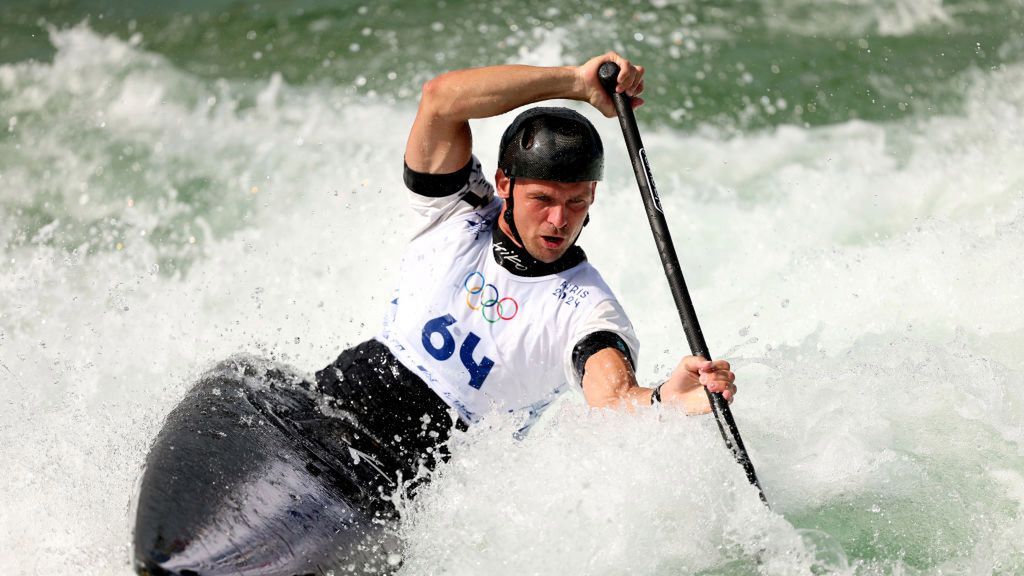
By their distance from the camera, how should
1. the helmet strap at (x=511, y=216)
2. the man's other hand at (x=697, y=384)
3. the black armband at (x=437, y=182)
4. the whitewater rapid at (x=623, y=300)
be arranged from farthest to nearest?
the black armband at (x=437, y=182)
the helmet strap at (x=511, y=216)
the whitewater rapid at (x=623, y=300)
the man's other hand at (x=697, y=384)

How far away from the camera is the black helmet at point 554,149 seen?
3352 mm

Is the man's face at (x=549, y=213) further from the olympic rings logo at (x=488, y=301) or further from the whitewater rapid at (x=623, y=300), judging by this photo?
the whitewater rapid at (x=623, y=300)

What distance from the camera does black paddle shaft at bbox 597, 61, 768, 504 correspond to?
3.16 m

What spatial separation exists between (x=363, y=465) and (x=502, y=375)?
20.5 inches

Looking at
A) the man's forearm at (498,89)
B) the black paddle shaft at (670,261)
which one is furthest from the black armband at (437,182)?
the black paddle shaft at (670,261)

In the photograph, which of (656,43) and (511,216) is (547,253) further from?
(656,43)

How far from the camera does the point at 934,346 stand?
4.16 m

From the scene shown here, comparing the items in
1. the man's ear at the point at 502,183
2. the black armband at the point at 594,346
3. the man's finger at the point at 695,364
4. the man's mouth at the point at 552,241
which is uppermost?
the man's ear at the point at 502,183

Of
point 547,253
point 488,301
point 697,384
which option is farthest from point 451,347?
point 697,384

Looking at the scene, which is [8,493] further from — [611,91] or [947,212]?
[947,212]

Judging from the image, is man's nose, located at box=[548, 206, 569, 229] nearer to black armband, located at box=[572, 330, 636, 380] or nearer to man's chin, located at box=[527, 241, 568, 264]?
man's chin, located at box=[527, 241, 568, 264]

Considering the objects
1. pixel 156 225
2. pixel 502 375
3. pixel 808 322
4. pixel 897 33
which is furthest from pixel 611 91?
pixel 897 33

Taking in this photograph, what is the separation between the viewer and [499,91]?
3.45 meters

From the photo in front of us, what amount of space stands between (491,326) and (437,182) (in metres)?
0.55
